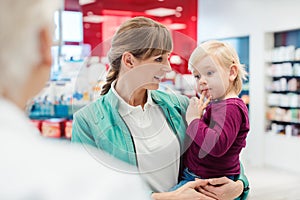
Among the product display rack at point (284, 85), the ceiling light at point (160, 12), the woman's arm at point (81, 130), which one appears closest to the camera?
the woman's arm at point (81, 130)

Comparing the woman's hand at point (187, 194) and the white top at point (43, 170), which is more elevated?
the white top at point (43, 170)

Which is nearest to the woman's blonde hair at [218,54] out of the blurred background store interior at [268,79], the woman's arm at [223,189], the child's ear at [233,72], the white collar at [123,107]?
the child's ear at [233,72]

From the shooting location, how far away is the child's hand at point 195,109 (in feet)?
4.58

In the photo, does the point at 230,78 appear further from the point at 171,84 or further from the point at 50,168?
the point at 50,168

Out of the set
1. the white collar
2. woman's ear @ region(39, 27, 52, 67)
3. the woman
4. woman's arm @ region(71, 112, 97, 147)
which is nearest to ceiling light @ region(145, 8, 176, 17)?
the woman

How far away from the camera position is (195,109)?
1416 millimetres

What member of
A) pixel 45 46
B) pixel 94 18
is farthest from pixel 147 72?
pixel 45 46

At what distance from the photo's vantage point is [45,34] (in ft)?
1.98

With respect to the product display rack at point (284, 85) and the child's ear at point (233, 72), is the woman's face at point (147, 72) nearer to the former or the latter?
the child's ear at point (233, 72)

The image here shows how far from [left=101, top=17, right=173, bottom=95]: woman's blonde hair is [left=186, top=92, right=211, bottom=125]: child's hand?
23 cm

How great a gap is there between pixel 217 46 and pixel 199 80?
0.43 ft

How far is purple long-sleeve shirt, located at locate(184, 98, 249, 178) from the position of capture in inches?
55.8

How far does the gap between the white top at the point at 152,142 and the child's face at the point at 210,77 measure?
20cm

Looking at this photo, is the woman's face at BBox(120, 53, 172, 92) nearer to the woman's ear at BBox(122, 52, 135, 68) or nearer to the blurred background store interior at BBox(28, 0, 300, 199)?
the woman's ear at BBox(122, 52, 135, 68)
